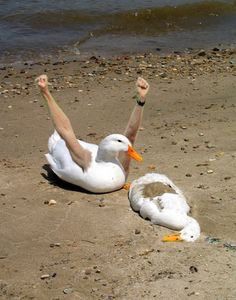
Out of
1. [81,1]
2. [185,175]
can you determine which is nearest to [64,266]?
[185,175]

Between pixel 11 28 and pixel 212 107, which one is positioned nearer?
pixel 212 107

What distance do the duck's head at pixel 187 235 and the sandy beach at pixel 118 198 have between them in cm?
4

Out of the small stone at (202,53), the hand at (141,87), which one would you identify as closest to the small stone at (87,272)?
the hand at (141,87)

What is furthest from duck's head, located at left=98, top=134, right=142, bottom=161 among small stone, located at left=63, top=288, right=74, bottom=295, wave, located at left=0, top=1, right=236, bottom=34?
wave, located at left=0, top=1, right=236, bottom=34

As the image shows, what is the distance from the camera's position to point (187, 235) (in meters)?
4.67

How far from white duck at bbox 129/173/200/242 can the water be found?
640 centimetres

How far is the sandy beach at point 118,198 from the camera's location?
420 cm

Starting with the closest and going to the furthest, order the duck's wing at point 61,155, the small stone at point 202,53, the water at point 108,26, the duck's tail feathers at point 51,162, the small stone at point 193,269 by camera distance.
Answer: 1. the small stone at point 193,269
2. the duck's wing at point 61,155
3. the duck's tail feathers at point 51,162
4. the small stone at point 202,53
5. the water at point 108,26

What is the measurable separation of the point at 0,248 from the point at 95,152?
1.38 meters

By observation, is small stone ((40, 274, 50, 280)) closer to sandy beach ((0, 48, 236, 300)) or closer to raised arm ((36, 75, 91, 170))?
sandy beach ((0, 48, 236, 300))

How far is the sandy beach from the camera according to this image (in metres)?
4.20

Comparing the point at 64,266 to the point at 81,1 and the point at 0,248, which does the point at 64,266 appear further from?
the point at 81,1

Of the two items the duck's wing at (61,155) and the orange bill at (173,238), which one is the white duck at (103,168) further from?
the orange bill at (173,238)

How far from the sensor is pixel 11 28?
13.1 meters
